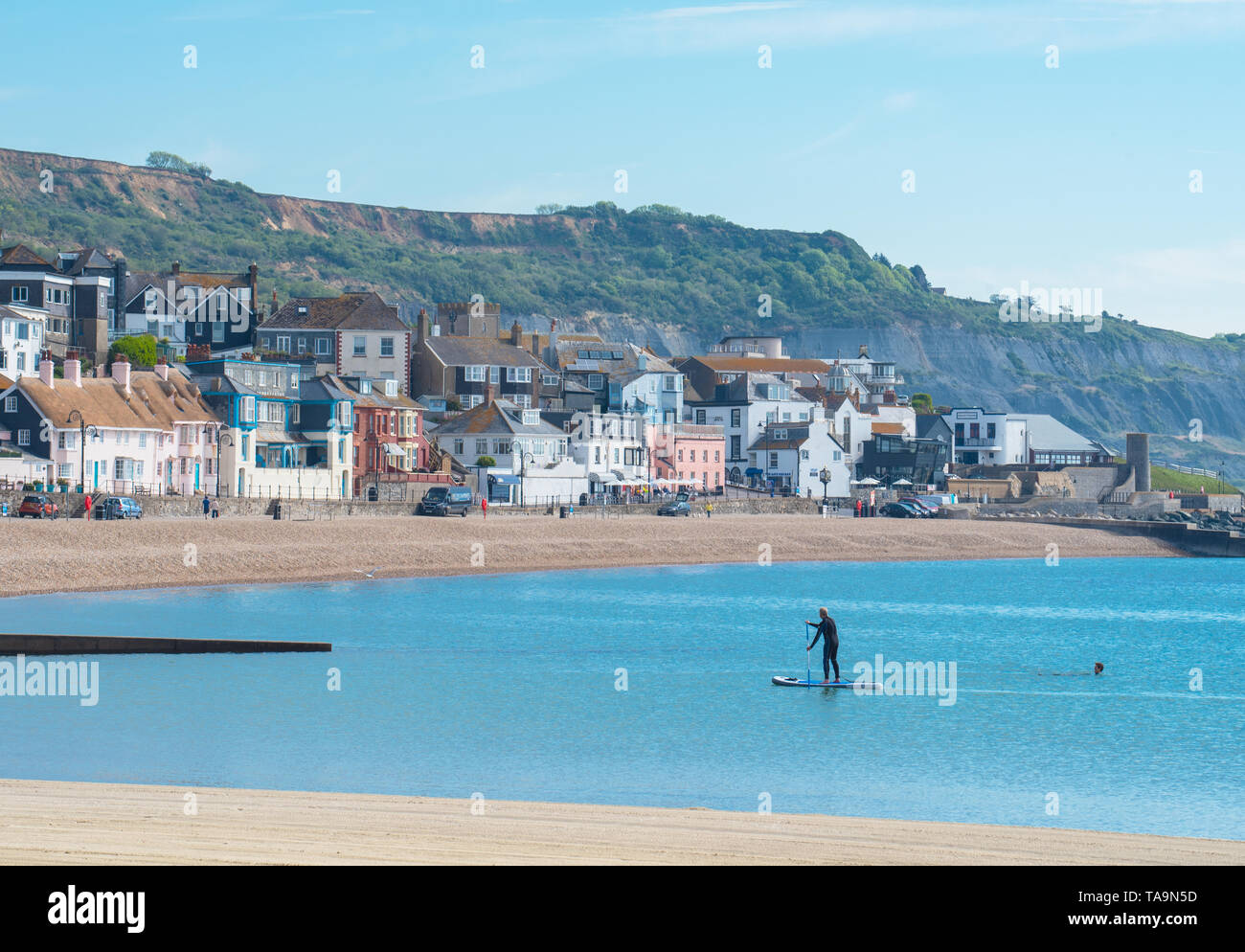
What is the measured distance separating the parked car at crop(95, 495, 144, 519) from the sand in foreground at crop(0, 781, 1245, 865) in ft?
160

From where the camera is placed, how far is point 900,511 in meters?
117

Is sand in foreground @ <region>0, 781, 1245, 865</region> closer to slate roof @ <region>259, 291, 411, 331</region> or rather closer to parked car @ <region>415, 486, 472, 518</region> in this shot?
parked car @ <region>415, 486, 472, 518</region>

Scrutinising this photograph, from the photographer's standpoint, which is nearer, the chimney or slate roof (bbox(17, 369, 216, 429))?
slate roof (bbox(17, 369, 216, 429))

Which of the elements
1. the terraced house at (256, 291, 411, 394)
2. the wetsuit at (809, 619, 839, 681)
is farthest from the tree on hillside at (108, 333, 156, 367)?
the wetsuit at (809, 619, 839, 681)

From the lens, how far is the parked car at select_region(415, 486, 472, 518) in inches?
3381

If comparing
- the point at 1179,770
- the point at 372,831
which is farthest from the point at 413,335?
the point at 372,831

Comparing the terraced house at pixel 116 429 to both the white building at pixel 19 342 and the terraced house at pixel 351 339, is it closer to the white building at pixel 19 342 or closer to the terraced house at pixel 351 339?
the white building at pixel 19 342

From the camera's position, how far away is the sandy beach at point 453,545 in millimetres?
58406

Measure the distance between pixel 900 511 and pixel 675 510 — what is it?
80.1 feet

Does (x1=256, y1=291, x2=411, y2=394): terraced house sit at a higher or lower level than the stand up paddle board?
higher

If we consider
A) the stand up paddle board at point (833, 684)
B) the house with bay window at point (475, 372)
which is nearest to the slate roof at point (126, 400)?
the house with bay window at point (475, 372)

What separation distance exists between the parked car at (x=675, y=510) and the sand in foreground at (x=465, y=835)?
80039 mm
